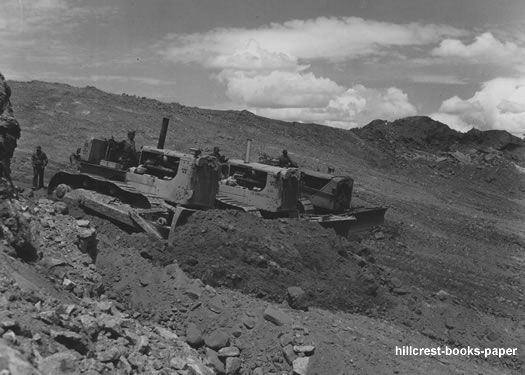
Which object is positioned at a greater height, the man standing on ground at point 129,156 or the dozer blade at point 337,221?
the man standing on ground at point 129,156

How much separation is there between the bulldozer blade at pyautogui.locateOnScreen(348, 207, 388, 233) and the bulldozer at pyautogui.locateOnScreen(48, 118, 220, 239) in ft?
18.0

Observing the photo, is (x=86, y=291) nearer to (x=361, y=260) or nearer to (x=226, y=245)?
(x=226, y=245)

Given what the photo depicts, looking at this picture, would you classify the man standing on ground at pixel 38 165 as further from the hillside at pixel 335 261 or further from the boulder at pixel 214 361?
the boulder at pixel 214 361

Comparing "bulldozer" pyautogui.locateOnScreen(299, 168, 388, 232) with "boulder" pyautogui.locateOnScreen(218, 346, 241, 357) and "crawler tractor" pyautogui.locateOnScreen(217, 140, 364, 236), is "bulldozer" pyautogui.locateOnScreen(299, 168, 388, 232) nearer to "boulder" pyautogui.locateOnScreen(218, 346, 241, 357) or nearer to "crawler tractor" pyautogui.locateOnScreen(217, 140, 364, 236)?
"crawler tractor" pyautogui.locateOnScreen(217, 140, 364, 236)

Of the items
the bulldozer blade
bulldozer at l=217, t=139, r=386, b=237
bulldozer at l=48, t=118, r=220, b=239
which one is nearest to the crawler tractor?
bulldozer at l=217, t=139, r=386, b=237

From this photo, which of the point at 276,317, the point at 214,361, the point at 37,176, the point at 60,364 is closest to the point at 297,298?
the point at 276,317

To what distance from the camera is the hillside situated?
28.1 feet

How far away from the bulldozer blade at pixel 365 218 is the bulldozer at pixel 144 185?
215 inches

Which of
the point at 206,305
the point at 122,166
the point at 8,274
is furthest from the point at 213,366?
the point at 122,166

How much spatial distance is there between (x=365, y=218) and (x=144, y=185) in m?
7.13

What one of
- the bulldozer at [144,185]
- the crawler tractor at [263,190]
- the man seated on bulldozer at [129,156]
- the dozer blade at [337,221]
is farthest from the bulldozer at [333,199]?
the man seated on bulldozer at [129,156]

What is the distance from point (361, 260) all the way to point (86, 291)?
257 inches

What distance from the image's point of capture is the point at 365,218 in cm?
1672

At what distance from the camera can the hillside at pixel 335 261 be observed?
858 centimetres
